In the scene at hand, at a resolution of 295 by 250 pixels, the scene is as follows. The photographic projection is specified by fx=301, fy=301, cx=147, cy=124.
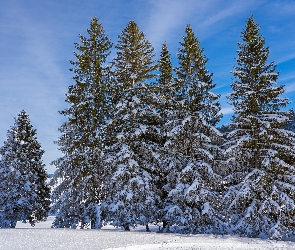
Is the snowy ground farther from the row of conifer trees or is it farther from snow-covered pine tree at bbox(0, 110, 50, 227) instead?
snow-covered pine tree at bbox(0, 110, 50, 227)

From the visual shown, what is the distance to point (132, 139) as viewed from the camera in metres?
20.8

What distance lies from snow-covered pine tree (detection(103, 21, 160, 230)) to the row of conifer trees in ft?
0.23

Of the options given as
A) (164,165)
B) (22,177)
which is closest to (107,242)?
(164,165)

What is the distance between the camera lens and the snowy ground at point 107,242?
13023mm

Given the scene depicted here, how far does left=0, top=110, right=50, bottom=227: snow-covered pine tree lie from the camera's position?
83.5 feet

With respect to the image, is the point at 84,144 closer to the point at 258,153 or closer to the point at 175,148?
the point at 175,148

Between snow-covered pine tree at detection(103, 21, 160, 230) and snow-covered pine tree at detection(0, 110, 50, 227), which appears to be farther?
snow-covered pine tree at detection(0, 110, 50, 227)

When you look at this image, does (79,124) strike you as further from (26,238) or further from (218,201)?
(218,201)

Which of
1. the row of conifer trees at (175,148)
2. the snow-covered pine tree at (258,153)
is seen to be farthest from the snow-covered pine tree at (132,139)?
the snow-covered pine tree at (258,153)

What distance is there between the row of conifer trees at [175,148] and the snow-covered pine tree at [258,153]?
0.07 meters

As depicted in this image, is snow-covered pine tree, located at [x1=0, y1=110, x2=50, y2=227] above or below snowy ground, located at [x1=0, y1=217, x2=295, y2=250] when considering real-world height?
above

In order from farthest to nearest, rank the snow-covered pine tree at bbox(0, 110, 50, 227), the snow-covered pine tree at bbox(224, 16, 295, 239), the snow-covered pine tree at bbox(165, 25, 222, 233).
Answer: the snow-covered pine tree at bbox(0, 110, 50, 227), the snow-covered pine tree at bbox(165, 25, 222, 233), the snow-covered pine tree at bbox(224, 16, 295, 239)

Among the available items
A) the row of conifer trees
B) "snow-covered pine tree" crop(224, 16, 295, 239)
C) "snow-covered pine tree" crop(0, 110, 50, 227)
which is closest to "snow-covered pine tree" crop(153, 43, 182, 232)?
the row of conifer trees

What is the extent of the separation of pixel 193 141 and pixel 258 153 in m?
4.28
